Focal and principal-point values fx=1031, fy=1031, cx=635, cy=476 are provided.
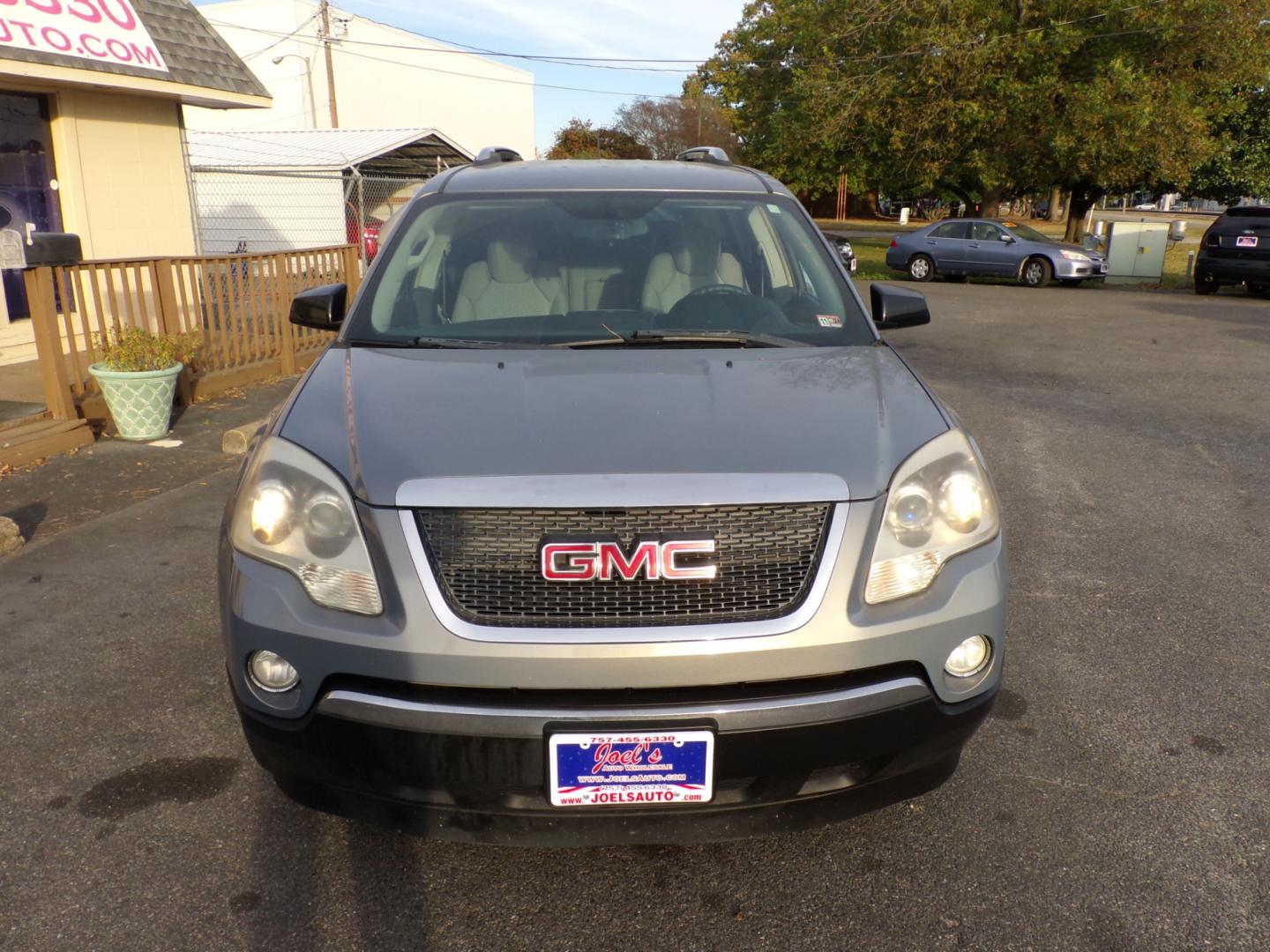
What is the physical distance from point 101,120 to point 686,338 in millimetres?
9048

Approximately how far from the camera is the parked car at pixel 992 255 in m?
21.3

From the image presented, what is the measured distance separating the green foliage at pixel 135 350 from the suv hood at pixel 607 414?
184 inches

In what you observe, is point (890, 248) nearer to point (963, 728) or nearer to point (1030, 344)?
point (1030, 344)

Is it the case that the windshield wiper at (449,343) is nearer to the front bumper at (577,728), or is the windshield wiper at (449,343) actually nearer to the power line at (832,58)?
the front bumper at (577,728)

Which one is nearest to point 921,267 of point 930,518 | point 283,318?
point 283,318

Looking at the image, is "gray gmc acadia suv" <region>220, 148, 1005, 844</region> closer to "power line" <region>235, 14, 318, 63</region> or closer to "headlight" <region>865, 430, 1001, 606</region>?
"headlight" <region>865, 430, 1001, 606</region>

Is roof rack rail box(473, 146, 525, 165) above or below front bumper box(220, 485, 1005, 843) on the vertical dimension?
A: above

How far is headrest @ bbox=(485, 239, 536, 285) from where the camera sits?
362cm

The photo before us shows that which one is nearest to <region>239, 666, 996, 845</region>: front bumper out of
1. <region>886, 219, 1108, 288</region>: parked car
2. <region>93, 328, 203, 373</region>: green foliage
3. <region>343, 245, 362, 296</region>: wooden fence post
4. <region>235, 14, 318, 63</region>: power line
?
<region>93, 328, 203, 373</region>: green foliage

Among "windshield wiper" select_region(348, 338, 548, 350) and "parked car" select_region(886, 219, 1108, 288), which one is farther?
"parked car" select_region(886, 219, 1108, 288)

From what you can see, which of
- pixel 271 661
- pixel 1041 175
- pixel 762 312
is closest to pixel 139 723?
pixel 271 661

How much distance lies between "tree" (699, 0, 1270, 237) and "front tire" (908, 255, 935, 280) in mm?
3913

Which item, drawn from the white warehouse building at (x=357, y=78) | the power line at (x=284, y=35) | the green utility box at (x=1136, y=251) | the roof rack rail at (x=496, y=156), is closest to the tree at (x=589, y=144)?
the white warehouse building at (x=357, y=78)

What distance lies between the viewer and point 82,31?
9.05 metres
